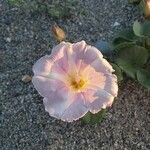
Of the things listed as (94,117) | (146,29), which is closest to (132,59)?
(146,29)

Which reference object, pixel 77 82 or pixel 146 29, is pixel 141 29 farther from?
pixel 77 82

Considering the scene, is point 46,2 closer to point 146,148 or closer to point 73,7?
point 73,7

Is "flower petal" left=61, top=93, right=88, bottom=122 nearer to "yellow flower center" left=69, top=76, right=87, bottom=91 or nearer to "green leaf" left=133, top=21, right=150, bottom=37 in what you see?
"yellow flower center" left=69, top=76, right=87, bottom=91

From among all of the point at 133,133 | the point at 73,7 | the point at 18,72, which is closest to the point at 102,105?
the point at 133,133

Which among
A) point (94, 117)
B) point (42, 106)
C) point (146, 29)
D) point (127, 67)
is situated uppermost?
point (146, 29)

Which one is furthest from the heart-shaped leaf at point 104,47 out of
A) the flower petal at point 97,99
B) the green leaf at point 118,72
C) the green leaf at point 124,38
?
the flower petal at point 97,99

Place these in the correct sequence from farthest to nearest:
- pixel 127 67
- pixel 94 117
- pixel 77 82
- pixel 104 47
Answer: pixel 104 47 < pixel 127 67 < pixel 94 117 < pixel 77 82
